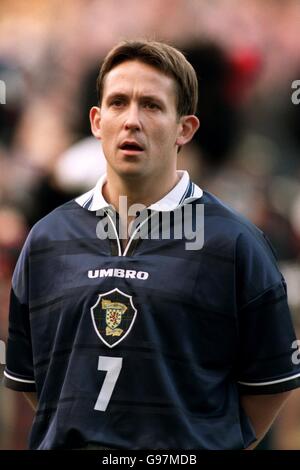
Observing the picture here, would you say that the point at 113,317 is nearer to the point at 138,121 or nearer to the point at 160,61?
the point at 138,121

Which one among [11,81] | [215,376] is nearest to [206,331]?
[215,376]

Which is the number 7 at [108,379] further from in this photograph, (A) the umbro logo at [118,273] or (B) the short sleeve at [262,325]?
(B) the short sleeve at [262,325]

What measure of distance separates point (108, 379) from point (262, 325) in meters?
0.45

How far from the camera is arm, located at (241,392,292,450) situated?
2709 millimetres

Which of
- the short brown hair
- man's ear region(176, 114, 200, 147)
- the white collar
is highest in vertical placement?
the short brown hair

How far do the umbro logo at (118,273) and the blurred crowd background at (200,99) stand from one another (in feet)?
8.92

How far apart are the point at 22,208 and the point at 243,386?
2899 mm

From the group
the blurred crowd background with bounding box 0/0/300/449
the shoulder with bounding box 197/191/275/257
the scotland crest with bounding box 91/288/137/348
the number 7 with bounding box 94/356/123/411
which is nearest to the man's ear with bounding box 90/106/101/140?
the shoulder with bounding box 197/191/275/257

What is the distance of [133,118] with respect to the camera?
8.41 ft

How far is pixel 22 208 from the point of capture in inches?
211

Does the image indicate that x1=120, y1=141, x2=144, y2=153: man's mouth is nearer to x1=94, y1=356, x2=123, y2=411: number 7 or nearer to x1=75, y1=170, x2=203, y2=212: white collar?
x1=75, y1=170, x2=203, y2=212: white collar

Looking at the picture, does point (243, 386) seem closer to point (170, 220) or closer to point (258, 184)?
point (170, 220)

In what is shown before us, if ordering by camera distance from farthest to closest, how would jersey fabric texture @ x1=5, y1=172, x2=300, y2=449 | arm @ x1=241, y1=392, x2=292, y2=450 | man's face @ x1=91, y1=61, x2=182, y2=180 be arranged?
1. arm @ x1=241, y1=392, x2=292, y2=450
2. man's face @ x1=91, y1=61, x2=182, y2=180
3. jersey fabric texture @ x1=5, y1=172, x2=300, y2=449

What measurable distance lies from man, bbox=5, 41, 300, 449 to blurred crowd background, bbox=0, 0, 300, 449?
8.54 ft
